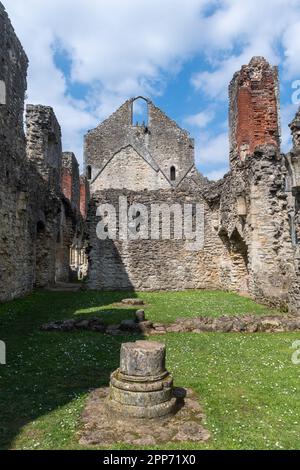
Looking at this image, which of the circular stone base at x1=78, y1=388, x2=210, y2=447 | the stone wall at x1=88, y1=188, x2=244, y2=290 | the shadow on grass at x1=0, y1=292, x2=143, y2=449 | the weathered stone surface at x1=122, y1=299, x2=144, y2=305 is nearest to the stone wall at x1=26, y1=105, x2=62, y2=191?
the stone wall at x1=88, y1=188, x2=244, y2=290

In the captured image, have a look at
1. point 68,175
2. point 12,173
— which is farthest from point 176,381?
point 68,175

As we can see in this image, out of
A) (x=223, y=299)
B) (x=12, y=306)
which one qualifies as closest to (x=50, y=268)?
(x=12, y=306)

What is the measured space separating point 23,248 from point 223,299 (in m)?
7.59

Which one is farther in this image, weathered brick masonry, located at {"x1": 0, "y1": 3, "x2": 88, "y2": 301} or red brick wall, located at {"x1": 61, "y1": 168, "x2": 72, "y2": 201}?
red brick wall, located at {"x1": 61, "y1": 168, "x2": 72, "y2": 201}

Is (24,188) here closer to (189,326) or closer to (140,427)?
(189,326)

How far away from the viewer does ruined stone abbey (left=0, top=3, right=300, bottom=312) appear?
1288cm

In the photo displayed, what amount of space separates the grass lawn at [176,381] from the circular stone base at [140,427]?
0.38 ft

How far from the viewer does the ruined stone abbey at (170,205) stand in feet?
42.3

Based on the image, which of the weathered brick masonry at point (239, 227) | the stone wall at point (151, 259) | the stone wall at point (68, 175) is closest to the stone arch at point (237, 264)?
the weathered brick masonry at point (239, 227)

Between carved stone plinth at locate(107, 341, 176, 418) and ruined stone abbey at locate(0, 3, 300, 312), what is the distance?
6.79 metres

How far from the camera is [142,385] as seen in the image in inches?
173

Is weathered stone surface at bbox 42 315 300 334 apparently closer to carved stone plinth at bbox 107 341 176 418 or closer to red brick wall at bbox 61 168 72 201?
carved stone plinth at bbox 107 341 176 418
